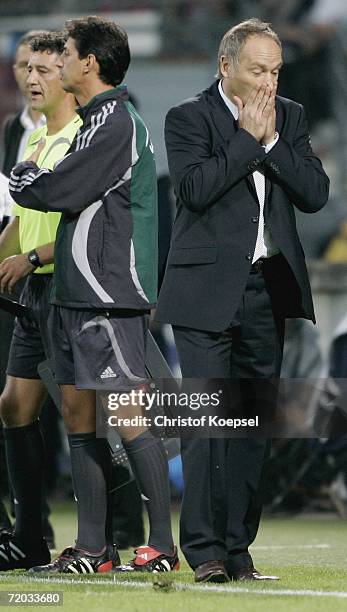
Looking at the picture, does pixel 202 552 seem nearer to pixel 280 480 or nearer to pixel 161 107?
pixel 280 480

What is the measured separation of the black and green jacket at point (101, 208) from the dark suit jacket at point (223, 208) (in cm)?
13

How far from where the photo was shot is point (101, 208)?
16.8ft

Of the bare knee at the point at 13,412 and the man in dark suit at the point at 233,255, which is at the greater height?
the man in dark suit at the point at 233,255

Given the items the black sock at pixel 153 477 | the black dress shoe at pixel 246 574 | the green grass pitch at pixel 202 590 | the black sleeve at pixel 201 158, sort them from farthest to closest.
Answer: the black sock at pixel 153 477
the black dress shoe at pixel 246 574
the black sleeve at pixel 201 158
the green grass pitch at pixel 202 590

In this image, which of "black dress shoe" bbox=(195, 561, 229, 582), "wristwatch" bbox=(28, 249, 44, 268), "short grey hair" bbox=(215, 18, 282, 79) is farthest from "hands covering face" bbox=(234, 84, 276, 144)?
"black dress shoe" bbox=(195, 561, 229, 582)

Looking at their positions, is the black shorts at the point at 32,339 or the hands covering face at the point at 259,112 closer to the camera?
the hands covering face at the point at 259,112

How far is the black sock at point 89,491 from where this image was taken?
520 centimetres

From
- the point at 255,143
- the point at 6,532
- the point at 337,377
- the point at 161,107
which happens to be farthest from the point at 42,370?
the point at 161,107

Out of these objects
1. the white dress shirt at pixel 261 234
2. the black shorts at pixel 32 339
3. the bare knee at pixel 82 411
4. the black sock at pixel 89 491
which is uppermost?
the white dress shirt at pixel 261 234

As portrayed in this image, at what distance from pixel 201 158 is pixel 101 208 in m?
0.37

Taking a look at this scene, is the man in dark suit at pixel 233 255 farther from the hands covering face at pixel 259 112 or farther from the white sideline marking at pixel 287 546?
the white sideline marking at pixel 287 546

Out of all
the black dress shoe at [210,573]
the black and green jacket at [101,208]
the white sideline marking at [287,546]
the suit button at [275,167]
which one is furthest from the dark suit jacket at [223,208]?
the white sideline marking at [287,546]

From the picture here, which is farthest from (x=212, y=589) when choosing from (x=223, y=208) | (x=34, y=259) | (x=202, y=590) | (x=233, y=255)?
(x=34, y=259)

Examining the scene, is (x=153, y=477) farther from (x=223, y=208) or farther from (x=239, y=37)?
(x=239, y=37)
